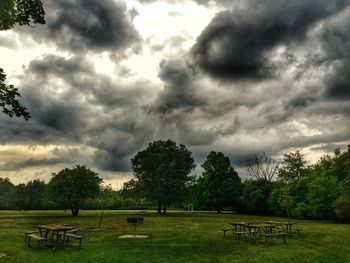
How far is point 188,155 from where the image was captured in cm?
7081

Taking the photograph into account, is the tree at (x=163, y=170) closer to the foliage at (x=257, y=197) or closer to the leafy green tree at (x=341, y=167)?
the foliage at (x=257, y=197)

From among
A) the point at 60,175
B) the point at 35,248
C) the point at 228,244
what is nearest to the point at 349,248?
the point at 228,244

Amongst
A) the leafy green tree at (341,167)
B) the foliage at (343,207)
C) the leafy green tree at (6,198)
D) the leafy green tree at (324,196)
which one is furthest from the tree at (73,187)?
the leafy green tree at (6,198)

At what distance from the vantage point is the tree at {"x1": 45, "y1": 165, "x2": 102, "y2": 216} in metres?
59.0

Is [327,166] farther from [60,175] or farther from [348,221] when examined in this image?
[60,175]

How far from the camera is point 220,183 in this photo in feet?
252

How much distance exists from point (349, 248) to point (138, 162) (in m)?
51.8

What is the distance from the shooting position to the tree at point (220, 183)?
76.1 m

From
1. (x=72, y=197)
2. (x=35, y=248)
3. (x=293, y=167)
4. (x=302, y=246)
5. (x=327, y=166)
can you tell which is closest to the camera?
(x=35, y=248)

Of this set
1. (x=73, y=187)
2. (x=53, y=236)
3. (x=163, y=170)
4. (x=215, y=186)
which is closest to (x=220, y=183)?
(x=215, y=186)

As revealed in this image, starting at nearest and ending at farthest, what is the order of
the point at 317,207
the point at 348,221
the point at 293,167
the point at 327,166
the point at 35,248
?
the point at 35,248
the point at 348,221
the point at 317,207
the point at 327,166
the point at 293,167

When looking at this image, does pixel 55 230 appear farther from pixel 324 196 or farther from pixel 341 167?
pixel 341 167

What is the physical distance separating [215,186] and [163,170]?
15.6 meters

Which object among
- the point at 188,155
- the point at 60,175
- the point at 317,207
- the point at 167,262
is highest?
the point at 188,155
